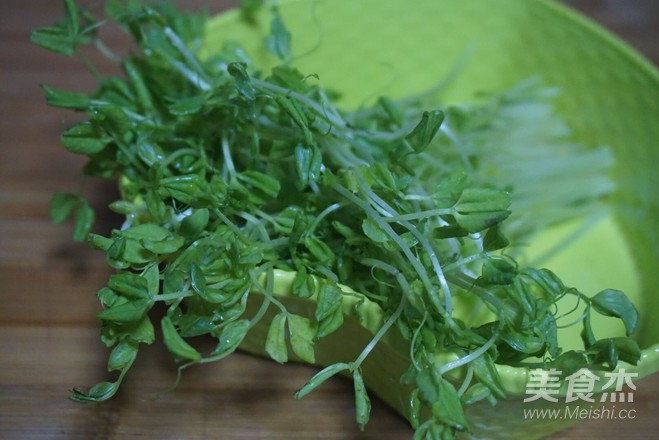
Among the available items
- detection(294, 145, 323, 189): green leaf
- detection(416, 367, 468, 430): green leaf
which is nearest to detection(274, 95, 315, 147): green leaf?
detection(294, 145, 323, 189): green leaf

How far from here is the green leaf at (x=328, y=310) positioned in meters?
0.58

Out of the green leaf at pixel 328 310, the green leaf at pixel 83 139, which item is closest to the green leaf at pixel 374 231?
the green leaf at pixel 328 310

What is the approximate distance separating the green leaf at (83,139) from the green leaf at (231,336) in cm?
25

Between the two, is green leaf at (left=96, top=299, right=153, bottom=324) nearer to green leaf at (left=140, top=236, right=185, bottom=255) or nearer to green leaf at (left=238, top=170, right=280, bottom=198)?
green leaf at (left=140, top=236, right=185, bottom=255)

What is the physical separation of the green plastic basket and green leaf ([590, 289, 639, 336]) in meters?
0.19

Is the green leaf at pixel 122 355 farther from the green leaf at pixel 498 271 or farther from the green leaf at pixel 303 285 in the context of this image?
the green leaf at pixel 498 271

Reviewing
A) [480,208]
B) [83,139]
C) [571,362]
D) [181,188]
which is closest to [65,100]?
[83,139]

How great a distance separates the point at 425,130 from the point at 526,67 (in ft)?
1.52

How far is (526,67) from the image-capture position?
100cm

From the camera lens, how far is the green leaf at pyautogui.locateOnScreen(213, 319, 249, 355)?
564mm

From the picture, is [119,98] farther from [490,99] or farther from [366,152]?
[490,99]

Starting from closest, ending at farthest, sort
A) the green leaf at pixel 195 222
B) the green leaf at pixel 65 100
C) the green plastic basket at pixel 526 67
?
the green leaf at pixel 195 222 < the green leaf at pixel 65 100 < the green plastic basket at pixel 526 67

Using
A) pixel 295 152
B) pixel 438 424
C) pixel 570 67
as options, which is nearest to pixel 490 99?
pixel 570 67

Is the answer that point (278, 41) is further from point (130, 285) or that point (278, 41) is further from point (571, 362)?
point (571, 362)
